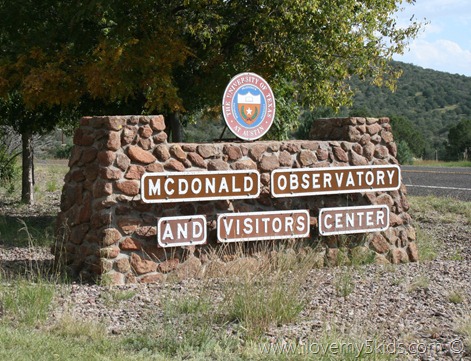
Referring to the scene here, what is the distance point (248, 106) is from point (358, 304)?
139 inches

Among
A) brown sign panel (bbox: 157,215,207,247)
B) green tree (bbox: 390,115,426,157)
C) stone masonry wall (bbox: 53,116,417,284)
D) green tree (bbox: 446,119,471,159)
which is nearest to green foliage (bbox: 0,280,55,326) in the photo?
stone masonry wall (bbox: 53,116,417,284)

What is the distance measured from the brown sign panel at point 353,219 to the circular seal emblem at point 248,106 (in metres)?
1.40

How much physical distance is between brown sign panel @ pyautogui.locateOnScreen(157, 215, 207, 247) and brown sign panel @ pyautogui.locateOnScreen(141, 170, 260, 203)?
251 mm

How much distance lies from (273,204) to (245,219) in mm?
566

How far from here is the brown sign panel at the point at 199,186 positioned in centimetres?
991

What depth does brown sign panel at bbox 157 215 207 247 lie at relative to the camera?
32.8ft

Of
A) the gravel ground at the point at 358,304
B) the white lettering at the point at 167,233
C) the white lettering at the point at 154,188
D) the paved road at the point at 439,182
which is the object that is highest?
the white lettering at the point at 154,188

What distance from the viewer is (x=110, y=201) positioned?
9.87 meters

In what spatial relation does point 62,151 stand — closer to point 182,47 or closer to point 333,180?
point 182,47

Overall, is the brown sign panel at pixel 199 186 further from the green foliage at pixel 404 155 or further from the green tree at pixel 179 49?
the green foliage at pixel 404 155

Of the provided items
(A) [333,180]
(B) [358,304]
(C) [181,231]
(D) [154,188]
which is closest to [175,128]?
(A) [333,180]

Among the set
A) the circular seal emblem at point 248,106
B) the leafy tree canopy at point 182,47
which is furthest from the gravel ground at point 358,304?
the leafy tree canopy at point 182,47

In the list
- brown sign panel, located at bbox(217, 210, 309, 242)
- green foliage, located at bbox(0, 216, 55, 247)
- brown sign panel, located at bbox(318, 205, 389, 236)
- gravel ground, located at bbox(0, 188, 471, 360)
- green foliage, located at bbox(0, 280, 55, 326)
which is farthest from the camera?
green foliage, located at bbox(0, 216, 55, 247)

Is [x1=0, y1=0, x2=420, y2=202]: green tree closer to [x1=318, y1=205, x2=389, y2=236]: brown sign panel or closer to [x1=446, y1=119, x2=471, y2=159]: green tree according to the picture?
[x1=318, y1=205, x2=389, y2=236]: brown sign panel
